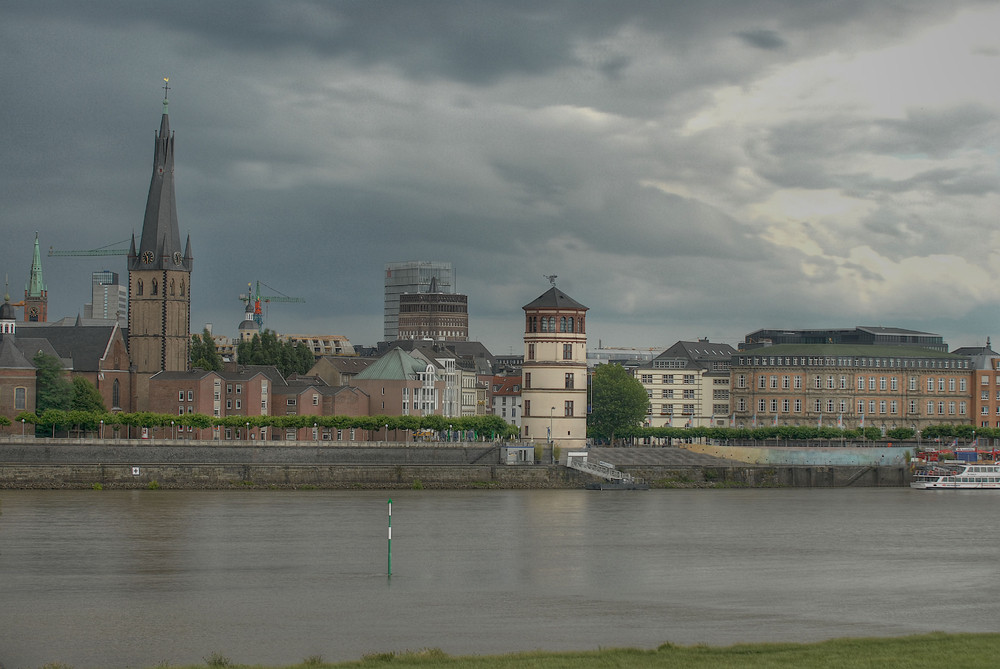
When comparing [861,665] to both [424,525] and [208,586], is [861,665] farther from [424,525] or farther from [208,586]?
[424,525]

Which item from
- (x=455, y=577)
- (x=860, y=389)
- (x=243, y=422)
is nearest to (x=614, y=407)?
(x=860, y=389)

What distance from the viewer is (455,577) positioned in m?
50.7

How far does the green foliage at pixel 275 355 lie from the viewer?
167250 mm

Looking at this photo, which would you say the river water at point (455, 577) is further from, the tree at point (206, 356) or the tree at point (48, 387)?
the tree at point (206, 356)

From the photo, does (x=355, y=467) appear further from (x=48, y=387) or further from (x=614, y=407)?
(x=614, y=407)

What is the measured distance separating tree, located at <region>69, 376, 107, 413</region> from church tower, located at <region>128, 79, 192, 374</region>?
11651 mm

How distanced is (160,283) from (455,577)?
9883cm

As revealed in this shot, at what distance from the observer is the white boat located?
383 ft

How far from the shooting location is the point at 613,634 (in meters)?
38.5

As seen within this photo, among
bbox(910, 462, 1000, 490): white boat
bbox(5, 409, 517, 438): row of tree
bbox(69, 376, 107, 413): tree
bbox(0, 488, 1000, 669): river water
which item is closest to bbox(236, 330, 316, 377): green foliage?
bbox(69, 376, 107, 413): tree

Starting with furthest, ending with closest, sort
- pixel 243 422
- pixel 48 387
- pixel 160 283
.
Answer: pixel 160 283 → pixel 48 387 → pixel 243 422

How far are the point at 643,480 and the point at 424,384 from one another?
43.3 metres

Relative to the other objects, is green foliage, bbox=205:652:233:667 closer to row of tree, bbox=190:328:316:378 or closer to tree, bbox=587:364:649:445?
tree, bbox=587:364:649:445

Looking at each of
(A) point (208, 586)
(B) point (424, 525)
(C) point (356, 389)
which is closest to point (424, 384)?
(C) point (356, 389)
